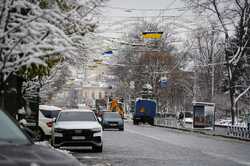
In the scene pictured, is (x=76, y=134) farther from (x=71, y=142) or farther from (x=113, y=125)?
(x=113, y=125)

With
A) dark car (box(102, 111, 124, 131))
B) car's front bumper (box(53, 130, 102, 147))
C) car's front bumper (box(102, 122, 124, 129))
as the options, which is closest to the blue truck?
dark car (box(102, 111, 124, 131))

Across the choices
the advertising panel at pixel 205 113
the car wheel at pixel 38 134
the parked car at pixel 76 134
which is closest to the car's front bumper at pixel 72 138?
the parked car at pixel 76 134

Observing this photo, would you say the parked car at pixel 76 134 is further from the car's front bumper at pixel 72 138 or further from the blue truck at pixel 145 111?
the blue truck at pixel 145 111

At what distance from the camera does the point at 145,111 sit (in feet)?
239

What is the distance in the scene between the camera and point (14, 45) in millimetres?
9328

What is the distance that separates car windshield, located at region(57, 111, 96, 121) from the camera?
23141mm

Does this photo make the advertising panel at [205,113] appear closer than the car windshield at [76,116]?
No

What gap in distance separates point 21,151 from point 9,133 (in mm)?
1104

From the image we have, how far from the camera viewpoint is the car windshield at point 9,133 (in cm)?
798

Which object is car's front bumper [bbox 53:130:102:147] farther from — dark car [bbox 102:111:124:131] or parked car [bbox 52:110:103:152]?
dark car [bbox 102:111:124:131]

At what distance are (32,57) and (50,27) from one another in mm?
484

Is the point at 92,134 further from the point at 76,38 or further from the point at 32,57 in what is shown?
the point at 32,57

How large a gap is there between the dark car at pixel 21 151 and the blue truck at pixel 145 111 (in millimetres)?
64092

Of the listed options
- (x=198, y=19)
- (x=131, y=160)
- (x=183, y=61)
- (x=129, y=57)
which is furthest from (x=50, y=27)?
(x=183, y=61)
